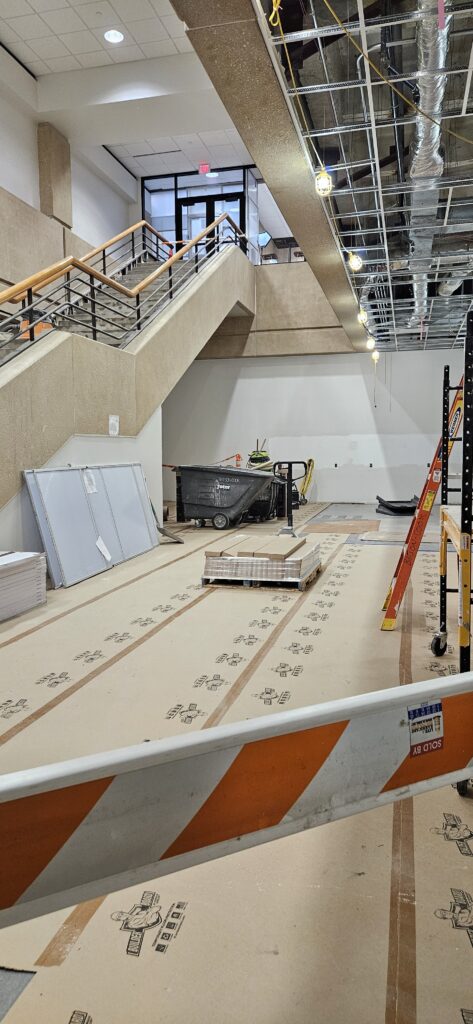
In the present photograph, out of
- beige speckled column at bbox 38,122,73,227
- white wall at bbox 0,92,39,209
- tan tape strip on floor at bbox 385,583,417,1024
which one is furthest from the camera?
beige speckled column at bbox 38,122,73,227

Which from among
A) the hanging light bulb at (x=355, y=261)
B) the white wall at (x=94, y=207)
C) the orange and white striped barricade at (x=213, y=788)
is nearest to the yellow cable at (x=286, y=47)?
the hanging light bulb at (x=355, y=261)

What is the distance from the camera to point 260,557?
570 centimetres

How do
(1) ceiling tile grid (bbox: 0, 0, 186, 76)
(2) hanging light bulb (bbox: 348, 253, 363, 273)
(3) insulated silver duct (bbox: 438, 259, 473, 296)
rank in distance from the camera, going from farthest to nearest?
(1) ceiling tile grid (bbox: 0, 0, 186, 76) < (3) insulated silver duct (bbox: 438, 259, 473, 296) < (2) hanging light bulb (bbox: 348, 253, 363, 273)

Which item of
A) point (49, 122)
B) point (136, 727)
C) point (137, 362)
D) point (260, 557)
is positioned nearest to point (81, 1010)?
point (136, 727)

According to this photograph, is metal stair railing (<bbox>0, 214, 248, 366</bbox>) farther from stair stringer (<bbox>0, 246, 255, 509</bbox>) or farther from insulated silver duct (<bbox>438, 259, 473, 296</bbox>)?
insulated silver duct (<bbox>438, 259, 473, 296</bbox>)

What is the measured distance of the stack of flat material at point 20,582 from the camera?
4.77 m

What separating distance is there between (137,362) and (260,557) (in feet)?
12.5

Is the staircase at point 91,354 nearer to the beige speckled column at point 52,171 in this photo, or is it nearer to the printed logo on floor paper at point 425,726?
the beige speckled column at point 52,171

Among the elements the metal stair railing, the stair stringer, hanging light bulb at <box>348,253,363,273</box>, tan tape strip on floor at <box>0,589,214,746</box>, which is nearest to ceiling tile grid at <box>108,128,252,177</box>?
the metal stair railing

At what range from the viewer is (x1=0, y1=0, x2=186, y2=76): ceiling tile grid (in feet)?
30.6

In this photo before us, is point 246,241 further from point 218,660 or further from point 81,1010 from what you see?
point 81,1010

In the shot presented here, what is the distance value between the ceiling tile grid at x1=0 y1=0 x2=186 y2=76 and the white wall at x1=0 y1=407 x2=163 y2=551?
6086mm

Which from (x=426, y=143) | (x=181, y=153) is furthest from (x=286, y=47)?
(x=181, y=153)

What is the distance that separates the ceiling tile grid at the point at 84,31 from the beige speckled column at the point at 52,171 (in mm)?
987
